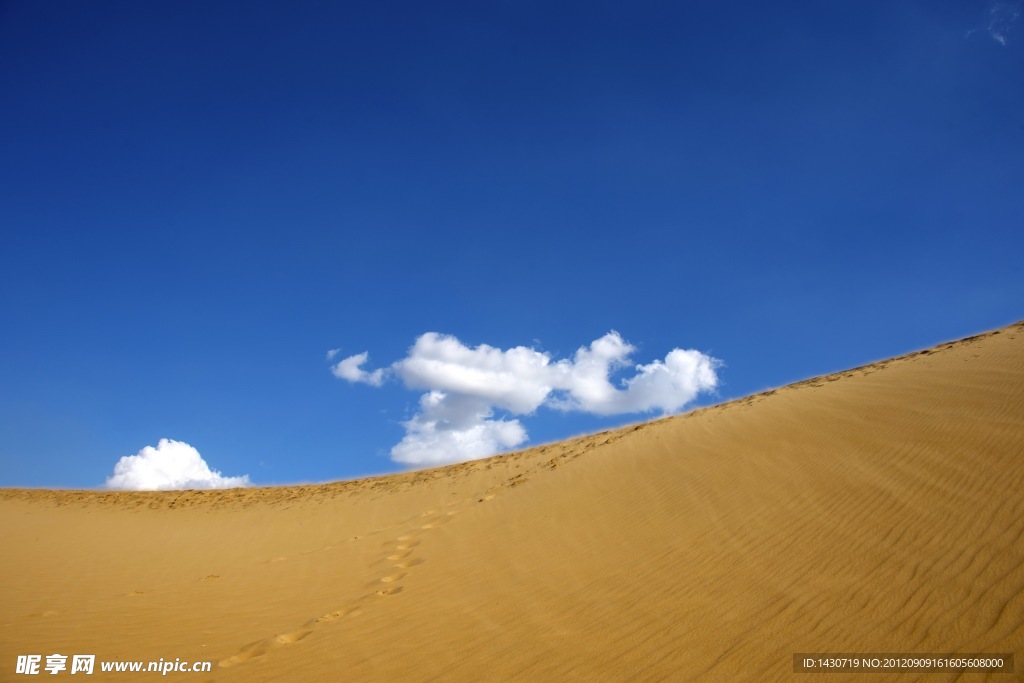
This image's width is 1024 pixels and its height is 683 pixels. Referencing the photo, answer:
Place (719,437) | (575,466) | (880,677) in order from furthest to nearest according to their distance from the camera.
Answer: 1. (575,466)
2. (719,437)
3. (880,677)

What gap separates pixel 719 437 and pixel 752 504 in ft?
14.5

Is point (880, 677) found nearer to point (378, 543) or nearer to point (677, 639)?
point (677, 639)

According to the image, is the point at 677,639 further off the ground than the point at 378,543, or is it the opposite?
the point at 378,543

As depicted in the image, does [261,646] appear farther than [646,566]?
No

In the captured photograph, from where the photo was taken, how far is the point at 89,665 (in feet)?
18.9

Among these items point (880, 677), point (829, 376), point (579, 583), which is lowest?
point (880, 677)

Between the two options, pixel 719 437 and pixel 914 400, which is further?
pixel 719 437

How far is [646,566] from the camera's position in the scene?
6.65m

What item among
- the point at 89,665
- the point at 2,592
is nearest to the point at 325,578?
the point at 89,665

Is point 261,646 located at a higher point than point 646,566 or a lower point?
lower

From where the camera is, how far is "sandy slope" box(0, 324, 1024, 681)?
473cm

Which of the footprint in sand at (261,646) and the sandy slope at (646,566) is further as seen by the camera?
the footprint in sand at (261,646)

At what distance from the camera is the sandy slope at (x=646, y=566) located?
473cm

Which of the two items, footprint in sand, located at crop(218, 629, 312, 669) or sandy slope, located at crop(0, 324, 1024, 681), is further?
footprint in sand, located at crop(218, 629, 312, 669)
